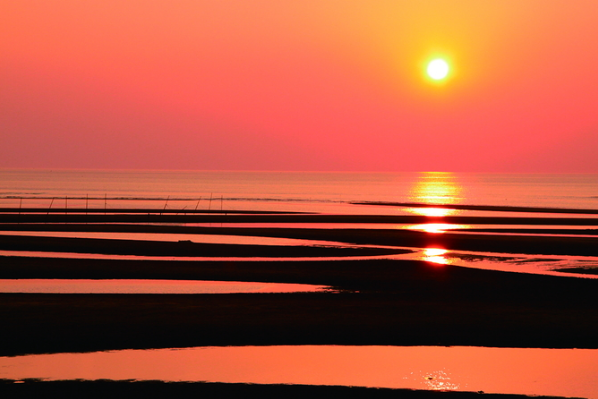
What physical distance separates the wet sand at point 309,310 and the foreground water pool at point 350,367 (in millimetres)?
617

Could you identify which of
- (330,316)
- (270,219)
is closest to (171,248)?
(330,316)

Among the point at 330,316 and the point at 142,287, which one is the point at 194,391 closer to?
the point at 330,316

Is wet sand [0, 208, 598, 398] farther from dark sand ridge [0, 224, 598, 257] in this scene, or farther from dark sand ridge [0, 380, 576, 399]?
dark sand ridge [0, 224, 598, 257]

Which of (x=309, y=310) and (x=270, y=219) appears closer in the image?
(x=309, y=310)

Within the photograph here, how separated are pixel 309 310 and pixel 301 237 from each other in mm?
26526

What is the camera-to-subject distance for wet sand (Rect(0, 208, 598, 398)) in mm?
17234

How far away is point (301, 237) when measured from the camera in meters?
47.4

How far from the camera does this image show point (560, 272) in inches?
1188

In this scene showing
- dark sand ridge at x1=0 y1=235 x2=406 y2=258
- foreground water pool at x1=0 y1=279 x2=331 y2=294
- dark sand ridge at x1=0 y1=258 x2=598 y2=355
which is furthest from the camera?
dark sand ridge at x1=0 y1=235 x2=406 y2=258

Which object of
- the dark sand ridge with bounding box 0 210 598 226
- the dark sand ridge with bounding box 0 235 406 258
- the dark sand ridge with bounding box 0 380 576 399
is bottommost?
the dark sand ridge with bounding box 0 380 576 399

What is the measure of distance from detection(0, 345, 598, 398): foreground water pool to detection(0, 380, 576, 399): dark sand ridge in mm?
353

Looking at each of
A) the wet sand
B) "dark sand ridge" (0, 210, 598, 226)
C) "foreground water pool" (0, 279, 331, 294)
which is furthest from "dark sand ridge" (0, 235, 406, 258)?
"dark sand ridge" (0, 210, 598, 226)

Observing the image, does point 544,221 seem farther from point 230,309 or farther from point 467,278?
point 230,309

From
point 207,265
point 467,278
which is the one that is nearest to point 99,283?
point 207,265
